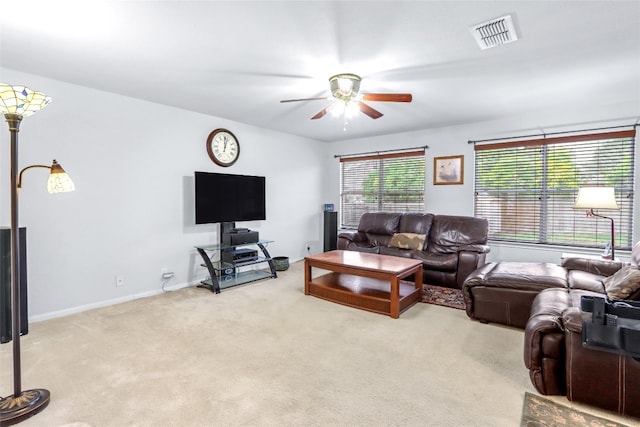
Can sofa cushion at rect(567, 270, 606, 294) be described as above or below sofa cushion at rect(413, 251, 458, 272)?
above

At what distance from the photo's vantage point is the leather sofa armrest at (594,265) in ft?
10.00

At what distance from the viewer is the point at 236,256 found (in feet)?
14.3

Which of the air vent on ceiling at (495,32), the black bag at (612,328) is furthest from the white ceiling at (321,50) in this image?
the black bag at (612,328)

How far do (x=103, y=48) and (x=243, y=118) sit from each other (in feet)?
7.36

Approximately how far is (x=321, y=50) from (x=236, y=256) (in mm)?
2882

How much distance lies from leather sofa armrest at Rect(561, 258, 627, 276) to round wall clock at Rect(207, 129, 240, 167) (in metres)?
4.38

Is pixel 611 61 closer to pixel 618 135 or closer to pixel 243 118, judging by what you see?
pixel 618 135

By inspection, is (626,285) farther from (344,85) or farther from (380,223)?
(380,223)

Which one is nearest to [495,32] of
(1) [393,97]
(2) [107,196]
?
(1) [393,97]

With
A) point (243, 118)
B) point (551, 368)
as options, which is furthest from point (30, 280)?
point (551, 368)

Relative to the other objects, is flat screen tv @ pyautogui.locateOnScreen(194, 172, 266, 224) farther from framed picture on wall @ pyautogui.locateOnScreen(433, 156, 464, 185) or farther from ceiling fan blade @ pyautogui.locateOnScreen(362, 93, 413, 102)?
framed picture on wall @ pyautogui.locateOnScreen(433, 156, 464, 185)

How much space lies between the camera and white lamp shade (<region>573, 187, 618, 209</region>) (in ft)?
11.1

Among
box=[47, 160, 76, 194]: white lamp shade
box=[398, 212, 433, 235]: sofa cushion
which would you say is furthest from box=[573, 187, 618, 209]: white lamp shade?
box=[47, 160, 76, 194]: white lamp shade

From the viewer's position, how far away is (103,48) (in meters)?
2.44
